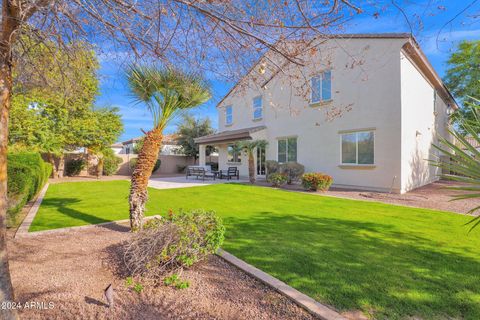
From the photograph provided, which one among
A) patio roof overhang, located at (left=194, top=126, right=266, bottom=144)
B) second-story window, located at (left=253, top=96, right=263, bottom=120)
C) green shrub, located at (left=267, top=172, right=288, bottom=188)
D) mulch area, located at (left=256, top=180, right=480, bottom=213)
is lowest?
mulch area, located at (left=256, top=180, right=480, bottom=213)

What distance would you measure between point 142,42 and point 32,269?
371 centimetres

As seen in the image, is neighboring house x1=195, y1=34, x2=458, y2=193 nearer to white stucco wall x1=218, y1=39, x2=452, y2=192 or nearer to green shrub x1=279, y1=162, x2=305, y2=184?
white stucco wall x1=218, y1=39, x2=452, y2=192

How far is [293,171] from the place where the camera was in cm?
1527

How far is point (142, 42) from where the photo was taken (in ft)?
11.7

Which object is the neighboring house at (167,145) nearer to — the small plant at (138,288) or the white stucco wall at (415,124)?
the white stucco wall at (415,124)

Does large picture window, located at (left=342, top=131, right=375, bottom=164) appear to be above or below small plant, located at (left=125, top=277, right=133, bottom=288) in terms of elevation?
above

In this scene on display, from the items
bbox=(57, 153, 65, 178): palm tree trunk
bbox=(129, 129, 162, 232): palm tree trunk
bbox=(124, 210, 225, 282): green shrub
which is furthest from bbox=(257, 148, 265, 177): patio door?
bbox=(57, 153, 65, 178): palm tree trunk

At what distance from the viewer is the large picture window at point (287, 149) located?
644 inches

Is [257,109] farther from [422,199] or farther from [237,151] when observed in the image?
[422,199]

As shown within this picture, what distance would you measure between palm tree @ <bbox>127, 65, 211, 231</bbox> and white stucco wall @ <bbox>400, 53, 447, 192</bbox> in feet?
33.9

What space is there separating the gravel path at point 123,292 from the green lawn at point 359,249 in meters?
0.57

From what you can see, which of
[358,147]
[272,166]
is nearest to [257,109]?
[272,166]

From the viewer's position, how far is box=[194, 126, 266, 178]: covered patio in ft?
59.4

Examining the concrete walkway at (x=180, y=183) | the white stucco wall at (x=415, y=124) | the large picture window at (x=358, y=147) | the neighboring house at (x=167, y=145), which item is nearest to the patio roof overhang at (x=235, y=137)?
the concrete walkway at (x=180, y=183)
